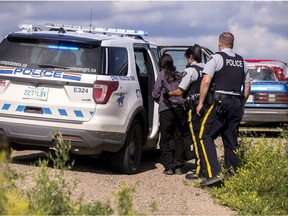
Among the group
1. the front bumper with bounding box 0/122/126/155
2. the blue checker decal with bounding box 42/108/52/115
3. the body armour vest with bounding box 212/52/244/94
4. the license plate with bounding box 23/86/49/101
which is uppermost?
the body armour vest with bounding box 212/52/244/94

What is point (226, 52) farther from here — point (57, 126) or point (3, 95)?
point (3, 95)

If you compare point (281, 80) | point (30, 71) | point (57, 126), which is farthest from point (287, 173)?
point (281, 80)

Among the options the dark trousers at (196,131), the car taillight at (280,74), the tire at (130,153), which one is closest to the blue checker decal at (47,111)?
the tire at (130,153)

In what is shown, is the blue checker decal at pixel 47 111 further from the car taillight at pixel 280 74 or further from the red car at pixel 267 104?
the car taillight at pixel 280 74

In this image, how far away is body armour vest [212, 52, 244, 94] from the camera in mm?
8617

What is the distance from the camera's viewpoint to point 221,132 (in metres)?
8.93

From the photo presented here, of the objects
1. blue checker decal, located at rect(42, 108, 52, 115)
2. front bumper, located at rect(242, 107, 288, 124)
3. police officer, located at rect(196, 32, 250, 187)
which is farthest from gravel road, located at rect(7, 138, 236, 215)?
front bumper, located at rect(242, 107, 288, 124)

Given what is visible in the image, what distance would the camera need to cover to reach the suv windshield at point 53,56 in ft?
28.1

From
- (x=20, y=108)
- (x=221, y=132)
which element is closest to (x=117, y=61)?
(x=20, y=108)

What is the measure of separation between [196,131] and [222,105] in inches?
31.1

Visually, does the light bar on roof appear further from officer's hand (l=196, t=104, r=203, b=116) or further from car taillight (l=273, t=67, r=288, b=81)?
car taillight (l=273, t=67, r=288, b=81)

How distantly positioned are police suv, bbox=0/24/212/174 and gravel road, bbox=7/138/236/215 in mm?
330

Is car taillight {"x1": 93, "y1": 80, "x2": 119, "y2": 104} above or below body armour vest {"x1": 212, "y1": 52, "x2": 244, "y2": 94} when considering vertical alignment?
below

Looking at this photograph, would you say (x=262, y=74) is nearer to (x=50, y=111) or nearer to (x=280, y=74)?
(x=280, y=74)
